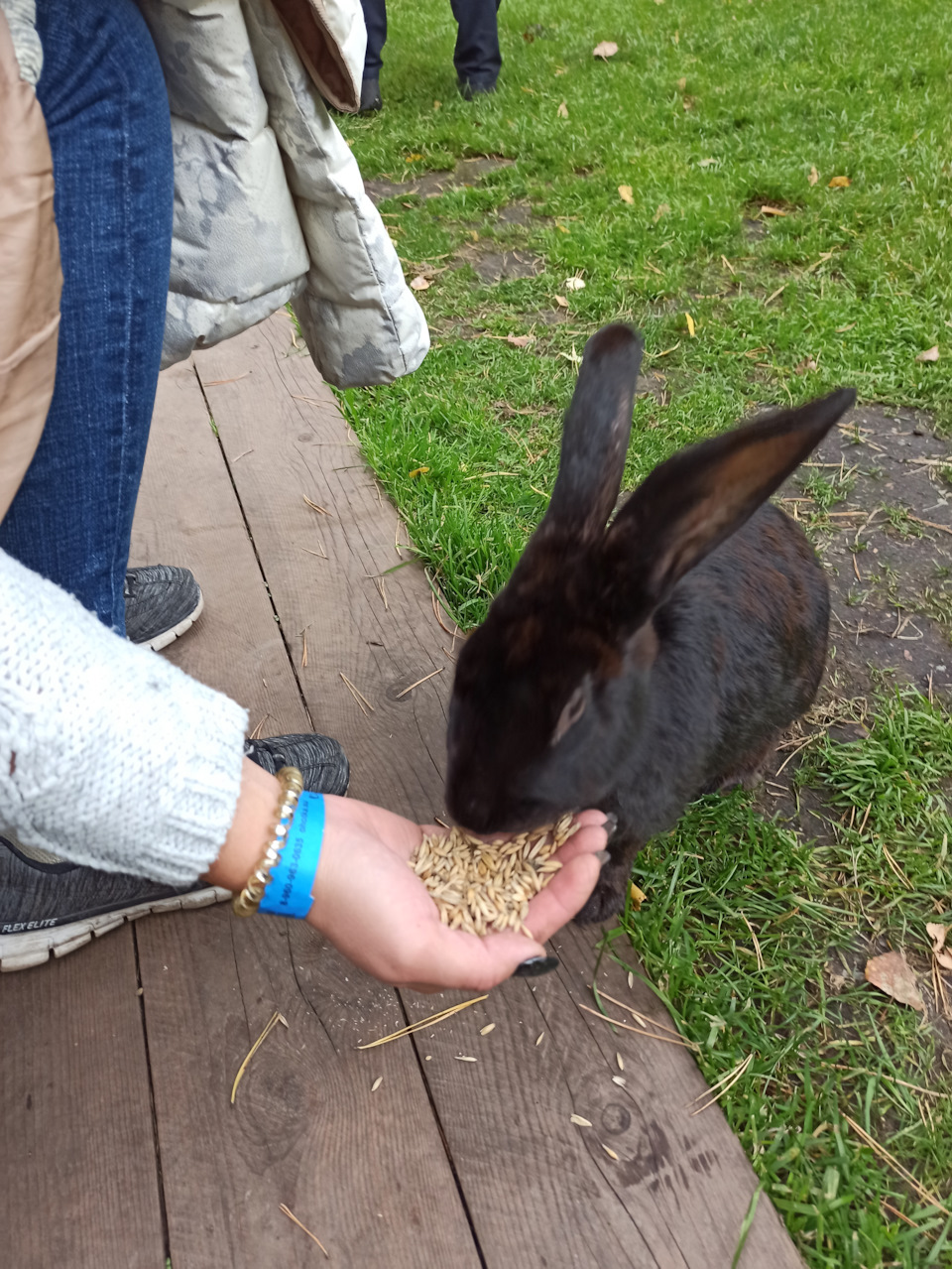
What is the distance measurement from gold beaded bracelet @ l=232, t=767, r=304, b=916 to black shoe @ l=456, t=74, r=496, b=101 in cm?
521

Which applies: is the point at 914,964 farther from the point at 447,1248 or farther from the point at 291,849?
the point at 291,849

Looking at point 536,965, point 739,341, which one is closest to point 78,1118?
point 536,965

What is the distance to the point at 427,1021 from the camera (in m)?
1.58

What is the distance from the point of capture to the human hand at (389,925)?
4.02 ft

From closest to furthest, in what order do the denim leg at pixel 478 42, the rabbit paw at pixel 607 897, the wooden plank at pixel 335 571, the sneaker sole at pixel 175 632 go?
the rabbit paw at pixel 607 897
the wooden plank at pixel 335 571
the sneaker sole at pixel 175 632
the denim leg at pixel 478 42

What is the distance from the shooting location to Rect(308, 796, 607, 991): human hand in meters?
1.23

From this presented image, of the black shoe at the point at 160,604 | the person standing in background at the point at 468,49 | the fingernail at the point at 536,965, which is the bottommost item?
the black shoe at the point at 160,604

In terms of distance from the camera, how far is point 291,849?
3.94 feet

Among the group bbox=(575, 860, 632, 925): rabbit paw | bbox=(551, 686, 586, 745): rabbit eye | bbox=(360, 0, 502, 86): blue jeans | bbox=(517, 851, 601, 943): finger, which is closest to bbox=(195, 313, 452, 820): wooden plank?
bbox=(575, 860, 632, 925): rabbit paw

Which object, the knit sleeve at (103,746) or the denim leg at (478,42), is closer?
the knit sleeve at (103,746)

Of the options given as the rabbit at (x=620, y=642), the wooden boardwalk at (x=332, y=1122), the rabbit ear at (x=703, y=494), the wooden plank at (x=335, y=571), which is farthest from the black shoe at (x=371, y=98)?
the rabbit ear at (x=703, y=494)

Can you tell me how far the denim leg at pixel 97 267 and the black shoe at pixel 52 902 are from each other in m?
0.53

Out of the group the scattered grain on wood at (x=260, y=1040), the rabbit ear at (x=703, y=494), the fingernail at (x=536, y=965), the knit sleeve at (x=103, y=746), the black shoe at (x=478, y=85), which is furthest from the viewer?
the black shoe at (x=478, y=85)

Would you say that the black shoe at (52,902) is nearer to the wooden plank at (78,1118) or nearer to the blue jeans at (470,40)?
the wooden plank at (78,1118)
